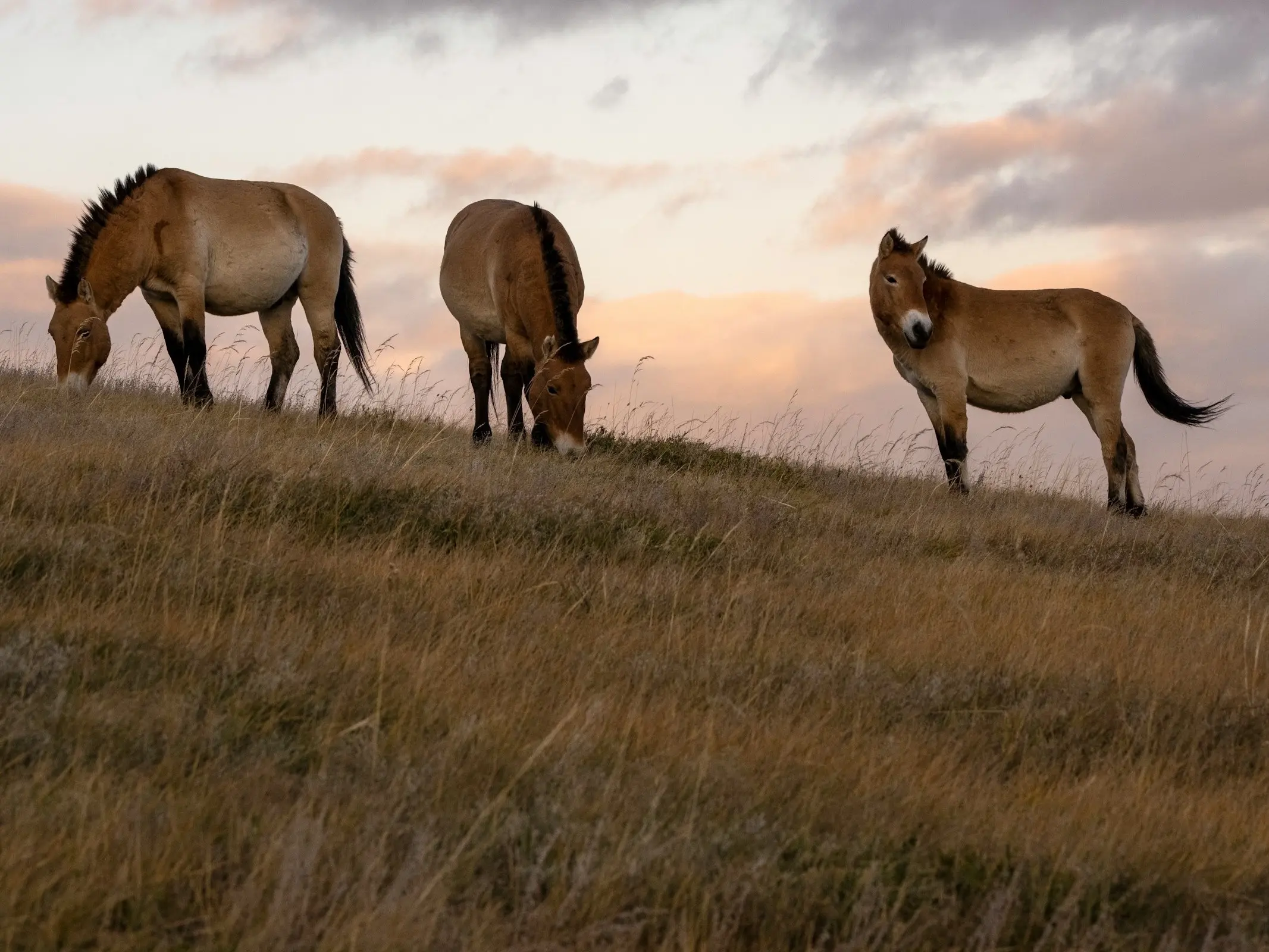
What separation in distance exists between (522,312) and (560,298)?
0.59 m

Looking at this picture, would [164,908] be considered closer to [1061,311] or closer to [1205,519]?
[1061,311]

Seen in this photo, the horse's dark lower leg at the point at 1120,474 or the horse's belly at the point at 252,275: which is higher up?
the horse's belly at the point at 252,275

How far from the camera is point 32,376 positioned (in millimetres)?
13188

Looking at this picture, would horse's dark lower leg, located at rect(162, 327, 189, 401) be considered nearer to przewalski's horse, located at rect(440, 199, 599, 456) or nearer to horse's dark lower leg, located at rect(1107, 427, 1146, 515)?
przewalski's horse, located at rect(440, 199, 599, 456)

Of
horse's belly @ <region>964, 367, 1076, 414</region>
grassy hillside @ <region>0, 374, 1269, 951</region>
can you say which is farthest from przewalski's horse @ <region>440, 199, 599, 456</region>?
horse's belly @ <region>964, 367, 1076, 414</region>

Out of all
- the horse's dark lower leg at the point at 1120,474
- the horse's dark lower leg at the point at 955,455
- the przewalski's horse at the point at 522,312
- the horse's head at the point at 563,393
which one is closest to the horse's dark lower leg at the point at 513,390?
the przewalski's horse at the point at 522,312

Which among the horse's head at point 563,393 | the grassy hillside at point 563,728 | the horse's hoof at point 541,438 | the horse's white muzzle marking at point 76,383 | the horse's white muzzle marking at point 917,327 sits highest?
the horse's white muzzle marking at point 917,327

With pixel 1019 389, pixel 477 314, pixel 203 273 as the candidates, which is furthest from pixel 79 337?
pixel 1019 389

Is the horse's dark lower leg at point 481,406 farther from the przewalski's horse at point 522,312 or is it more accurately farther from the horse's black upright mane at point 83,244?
the horse's black upright mane at point 83,244

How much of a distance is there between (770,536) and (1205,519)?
702 centimetres

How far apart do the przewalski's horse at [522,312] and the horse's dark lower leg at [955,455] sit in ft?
12.2

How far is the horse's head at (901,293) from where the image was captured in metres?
11.6

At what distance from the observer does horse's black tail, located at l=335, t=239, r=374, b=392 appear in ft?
44.4

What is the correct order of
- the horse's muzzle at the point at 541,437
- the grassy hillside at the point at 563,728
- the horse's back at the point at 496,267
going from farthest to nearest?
1. the horse's back at the point at 496,267
2. the horse's muzzle at the point at 541,437
3. the grassy hillside at the point at 563,728
